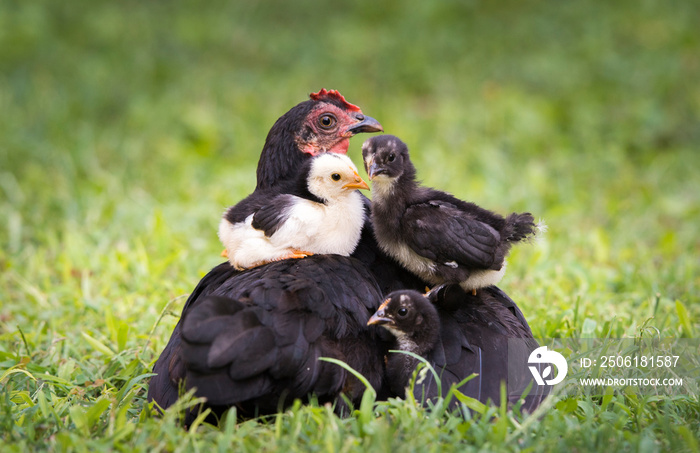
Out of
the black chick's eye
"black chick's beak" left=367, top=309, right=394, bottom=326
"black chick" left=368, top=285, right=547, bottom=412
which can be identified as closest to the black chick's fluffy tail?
"black chick" left=368, top=285, right=547, bottom=412

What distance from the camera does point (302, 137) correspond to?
394cm

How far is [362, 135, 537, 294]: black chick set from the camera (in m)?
3.35

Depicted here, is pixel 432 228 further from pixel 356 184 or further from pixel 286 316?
pixel 286 316

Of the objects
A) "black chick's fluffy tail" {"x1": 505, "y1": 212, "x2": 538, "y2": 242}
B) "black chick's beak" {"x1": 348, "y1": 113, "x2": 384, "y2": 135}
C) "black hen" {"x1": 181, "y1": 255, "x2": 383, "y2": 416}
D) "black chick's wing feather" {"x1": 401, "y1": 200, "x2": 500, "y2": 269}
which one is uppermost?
"black chick's beak" {"x1": 348, "y1": 113, "x2": 384, "y2": 135}

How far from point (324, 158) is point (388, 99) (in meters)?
6.02

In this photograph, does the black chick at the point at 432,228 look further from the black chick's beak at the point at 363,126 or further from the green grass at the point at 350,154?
the green grass at the point at 350,154

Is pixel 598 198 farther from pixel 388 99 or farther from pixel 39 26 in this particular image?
pixel 39 26

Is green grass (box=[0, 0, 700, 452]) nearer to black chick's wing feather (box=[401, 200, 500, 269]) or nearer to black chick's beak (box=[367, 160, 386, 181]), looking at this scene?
black chick's wing feather (box=[401, 200, 500, 269])

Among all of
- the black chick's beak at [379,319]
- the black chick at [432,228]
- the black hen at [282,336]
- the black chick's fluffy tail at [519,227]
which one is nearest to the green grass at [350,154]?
the black hen at [282,336]

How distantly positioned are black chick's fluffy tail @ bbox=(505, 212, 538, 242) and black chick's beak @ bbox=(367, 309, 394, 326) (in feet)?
2.50

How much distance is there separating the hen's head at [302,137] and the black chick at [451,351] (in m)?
1.06

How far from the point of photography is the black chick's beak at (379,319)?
10.5 ft

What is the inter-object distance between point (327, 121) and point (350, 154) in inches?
166

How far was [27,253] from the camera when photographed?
5.79 metres
